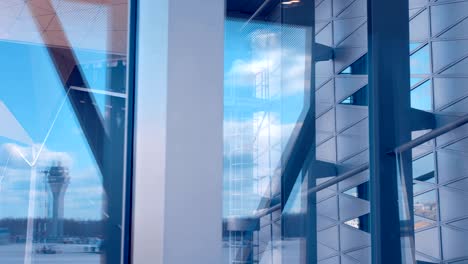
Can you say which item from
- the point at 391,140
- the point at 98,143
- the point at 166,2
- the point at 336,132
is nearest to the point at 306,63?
the point at 336,132

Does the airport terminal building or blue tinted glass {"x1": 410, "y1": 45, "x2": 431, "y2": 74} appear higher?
blue tinted glass {"x1": 410, "y1": 45, "x2": 431, "y2": 74}

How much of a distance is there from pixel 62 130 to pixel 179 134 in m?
0.66

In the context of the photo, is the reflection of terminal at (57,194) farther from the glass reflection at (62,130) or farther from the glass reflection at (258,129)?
the glass reflection at (258,129)

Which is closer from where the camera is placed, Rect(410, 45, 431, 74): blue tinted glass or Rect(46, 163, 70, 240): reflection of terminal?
Rect(46, 163, 70, 240): reflection of terminal

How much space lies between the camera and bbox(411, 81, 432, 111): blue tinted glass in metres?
4.09

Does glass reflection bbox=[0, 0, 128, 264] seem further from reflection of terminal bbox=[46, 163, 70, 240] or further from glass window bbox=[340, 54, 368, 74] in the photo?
glass window bbox=[340, 54, 368, 74]

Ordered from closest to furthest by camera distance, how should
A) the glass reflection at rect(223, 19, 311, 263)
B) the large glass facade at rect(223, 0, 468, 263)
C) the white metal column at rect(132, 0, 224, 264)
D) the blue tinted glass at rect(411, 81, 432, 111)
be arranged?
the white metal column at rect(132, 0, 224, 264) → the glass reflection at rect(223, 19, 311, 263) → the large glass facade at rect(223, 0, 468, 263) → the blue tinted glass at rect(411, 81, 432, 111)

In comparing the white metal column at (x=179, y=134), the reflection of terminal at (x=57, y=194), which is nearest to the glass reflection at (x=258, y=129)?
the white metal column at (x=179, y=134)

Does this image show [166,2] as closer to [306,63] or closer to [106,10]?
[106,10]

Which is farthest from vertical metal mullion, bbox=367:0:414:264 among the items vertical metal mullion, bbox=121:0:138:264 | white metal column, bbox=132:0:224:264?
vertical metal mullion, bbox=121:0:138:264

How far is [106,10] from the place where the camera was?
3145mm

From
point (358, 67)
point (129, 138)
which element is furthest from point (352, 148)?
point (129, 138)

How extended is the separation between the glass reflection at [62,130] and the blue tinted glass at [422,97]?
213 cm

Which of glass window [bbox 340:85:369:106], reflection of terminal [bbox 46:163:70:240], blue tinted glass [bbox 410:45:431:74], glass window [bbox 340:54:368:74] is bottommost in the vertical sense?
reflection of terminal [bbox 46:163:70:240]
